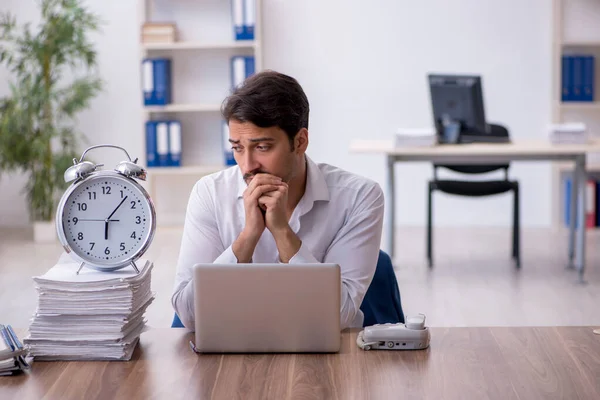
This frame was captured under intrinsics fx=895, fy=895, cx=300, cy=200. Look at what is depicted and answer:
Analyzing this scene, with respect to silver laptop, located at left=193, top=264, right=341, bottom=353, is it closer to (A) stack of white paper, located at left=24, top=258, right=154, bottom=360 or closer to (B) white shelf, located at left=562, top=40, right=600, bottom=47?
(A) stack of white paper, located at left=24, top=258, right=154, bottom=360

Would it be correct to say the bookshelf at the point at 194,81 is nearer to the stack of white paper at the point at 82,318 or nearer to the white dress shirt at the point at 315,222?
the white dress shirt at the point at 315,222

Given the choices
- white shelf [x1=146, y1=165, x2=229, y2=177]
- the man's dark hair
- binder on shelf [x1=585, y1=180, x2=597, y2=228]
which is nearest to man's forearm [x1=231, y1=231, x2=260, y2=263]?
the man's dark hair

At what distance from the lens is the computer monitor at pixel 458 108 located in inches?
196

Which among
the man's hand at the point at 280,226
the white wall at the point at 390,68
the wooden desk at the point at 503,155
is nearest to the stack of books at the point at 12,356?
the man's hand at the point at 280,226

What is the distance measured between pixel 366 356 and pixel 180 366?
35 cm

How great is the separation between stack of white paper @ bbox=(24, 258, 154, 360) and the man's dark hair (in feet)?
1.64

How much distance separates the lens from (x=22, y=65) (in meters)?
5.93

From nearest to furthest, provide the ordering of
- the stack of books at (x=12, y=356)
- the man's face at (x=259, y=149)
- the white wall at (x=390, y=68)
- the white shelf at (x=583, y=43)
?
1. the stack of books at (x=12, y=356)
2. the man's face at (x=259, y=149)
3. the white shelf at (x=583, y=43)
4. the white wall at (x=390, y=68)

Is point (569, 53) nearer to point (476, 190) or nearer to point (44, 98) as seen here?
point (476, 190)

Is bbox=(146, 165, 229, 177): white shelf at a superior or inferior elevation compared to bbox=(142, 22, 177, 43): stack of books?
inferior

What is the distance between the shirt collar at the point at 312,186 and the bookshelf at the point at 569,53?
14.4 ft

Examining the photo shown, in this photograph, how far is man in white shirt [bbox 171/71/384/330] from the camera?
203cm

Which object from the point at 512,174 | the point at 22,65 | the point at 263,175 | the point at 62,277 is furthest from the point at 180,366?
the point at 512,174

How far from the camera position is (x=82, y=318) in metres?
1.71
